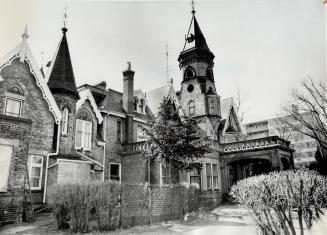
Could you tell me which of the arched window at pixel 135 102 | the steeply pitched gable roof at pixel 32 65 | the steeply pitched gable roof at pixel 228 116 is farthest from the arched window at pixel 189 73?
the steeply pitched gable roof at pixel 32 65

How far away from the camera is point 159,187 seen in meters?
12.4

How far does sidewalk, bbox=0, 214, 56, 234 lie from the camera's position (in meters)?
9.23

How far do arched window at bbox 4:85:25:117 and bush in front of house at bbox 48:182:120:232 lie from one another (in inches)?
237

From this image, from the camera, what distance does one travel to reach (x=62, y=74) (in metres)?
16.8

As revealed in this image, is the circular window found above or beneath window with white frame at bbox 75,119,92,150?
above

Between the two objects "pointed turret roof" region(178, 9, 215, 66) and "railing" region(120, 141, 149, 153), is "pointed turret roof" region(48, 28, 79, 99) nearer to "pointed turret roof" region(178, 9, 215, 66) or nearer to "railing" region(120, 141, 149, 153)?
"railing" region(120, 141, 149, 153)

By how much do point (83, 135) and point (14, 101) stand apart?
5.27 metres

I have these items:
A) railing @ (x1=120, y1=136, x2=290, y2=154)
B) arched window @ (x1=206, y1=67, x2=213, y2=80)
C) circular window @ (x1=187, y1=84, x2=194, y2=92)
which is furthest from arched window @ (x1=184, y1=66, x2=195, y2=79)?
railing @ (x1=120, y1=136, x2=290, y2=154)

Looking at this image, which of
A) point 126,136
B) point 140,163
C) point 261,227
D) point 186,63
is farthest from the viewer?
point 186,63

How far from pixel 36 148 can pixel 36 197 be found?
251 cm

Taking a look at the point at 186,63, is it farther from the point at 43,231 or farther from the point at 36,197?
the point at 43,231

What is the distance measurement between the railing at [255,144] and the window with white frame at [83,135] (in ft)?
38.5

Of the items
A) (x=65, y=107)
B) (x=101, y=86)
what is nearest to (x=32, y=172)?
(x=65, y=107)

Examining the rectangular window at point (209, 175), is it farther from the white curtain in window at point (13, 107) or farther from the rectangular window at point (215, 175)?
the white curtain in window at point (13, 107)
